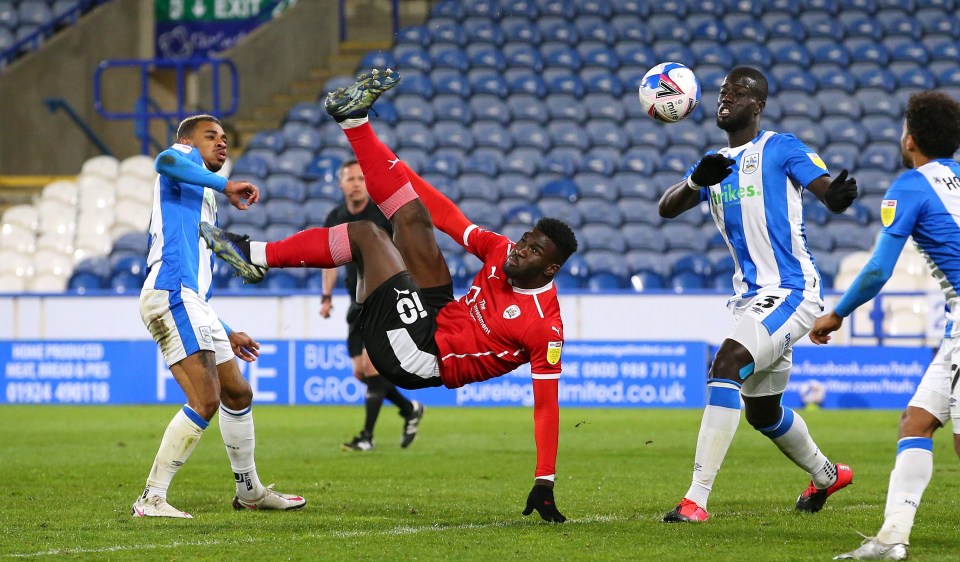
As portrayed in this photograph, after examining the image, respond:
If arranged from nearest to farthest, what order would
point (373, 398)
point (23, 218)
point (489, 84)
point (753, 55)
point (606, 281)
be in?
point (373, 398)
point (606, 281)
point (23, 218)
point (753, 55)
point (489, 84)

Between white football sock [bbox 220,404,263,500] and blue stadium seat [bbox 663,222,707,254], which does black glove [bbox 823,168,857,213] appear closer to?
white football sock [bbox 220,404,263,500]

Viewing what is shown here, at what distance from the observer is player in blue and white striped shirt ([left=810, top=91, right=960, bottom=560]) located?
5465mm

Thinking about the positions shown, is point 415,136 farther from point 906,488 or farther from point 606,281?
point 906,488

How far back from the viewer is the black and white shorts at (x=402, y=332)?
703 cm

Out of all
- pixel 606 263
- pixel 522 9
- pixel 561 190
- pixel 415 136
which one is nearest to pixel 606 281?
pixel 606 263

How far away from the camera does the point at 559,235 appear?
6.88m

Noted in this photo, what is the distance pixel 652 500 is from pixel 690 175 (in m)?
2.18

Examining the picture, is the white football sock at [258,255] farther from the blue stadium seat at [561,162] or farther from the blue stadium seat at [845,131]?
the blue stadium seat at [845,131]

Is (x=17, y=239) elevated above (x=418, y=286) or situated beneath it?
elevated above

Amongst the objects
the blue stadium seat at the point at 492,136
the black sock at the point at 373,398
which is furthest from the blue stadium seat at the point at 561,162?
the black sock at the point at 373,398

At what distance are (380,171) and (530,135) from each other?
49.3 feet

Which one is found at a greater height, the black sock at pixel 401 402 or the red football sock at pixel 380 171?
the red football sock at pixel 380 171

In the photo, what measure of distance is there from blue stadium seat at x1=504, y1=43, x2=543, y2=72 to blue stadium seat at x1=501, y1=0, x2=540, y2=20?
110 centimetres

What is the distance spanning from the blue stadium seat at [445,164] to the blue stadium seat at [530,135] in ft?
3.89
